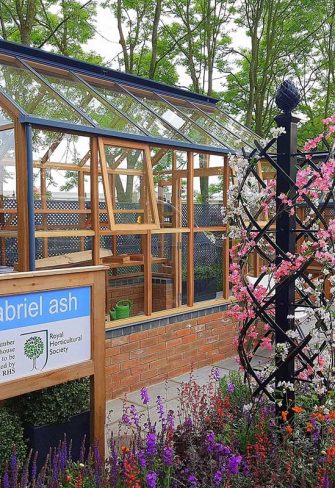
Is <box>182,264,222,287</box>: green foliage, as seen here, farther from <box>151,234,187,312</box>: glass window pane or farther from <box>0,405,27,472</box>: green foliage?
<box>0,405,27,472</box>: green foliage

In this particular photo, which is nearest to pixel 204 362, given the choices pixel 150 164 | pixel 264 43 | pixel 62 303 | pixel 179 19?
pixel 150 164

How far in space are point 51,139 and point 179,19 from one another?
384 inches

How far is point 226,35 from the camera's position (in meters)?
13.6

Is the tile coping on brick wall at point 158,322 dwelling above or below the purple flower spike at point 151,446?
above

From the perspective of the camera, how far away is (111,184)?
17.1 feet

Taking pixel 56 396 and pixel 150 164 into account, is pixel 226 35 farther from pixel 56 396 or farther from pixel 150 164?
pixel 56 396

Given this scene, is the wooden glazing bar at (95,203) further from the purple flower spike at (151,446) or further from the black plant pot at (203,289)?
the purple flower spike at (151,446)

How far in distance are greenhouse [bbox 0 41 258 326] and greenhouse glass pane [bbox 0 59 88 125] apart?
14 millimetres

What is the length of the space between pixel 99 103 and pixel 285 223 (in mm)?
3163

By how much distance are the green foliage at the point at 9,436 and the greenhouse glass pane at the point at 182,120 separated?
12.6 feet

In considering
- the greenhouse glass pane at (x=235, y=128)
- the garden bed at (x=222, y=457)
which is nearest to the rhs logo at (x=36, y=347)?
the garden bed at (x=222, y=457)

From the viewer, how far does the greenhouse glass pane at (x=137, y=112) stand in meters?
5.43

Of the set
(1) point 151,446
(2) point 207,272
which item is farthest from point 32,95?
(1) point 151,446

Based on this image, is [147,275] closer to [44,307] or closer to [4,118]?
[4,118]
